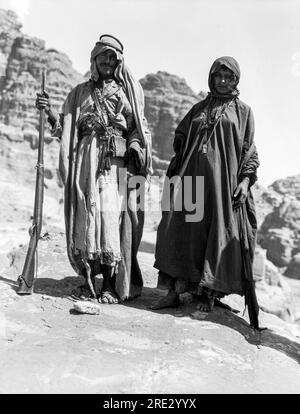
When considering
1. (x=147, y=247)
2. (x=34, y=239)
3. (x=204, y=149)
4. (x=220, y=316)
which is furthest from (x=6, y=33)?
(x=220, y=316)

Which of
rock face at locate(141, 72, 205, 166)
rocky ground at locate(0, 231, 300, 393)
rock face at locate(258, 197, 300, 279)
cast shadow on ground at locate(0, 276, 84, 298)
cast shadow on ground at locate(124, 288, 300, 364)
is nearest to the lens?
rocky ground at locate(0, 231, 300, 393)

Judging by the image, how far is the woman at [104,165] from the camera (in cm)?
463

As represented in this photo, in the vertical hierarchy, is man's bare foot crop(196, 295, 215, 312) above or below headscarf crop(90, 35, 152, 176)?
below

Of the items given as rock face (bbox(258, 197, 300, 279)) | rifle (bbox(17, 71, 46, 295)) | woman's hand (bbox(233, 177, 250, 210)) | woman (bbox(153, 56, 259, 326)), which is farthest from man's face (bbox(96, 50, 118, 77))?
rock face (bbox(258, 197, 300, 279))

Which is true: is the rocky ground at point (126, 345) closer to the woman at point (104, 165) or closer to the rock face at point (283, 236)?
the woman at point (104, 165)

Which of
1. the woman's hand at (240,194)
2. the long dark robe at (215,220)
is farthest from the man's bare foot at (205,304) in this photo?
the woman's hand at (240,194)

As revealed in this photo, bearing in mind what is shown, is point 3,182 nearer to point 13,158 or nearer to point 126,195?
point 13,158

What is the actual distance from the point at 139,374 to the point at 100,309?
1.29 meters

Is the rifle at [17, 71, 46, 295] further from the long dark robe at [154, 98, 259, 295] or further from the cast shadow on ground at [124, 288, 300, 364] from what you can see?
the long dark robe at [154, 98, 259, 295]

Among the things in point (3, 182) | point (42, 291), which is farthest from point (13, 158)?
point (42, 291)

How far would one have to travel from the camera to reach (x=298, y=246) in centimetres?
4300

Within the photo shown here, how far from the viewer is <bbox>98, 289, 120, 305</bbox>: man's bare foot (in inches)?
186

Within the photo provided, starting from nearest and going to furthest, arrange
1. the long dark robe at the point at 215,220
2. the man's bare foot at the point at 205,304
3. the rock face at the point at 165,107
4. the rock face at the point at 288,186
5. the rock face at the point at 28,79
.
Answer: the long dark robe at the point at 215,220
the man's bare foot at the point at 205,304
the rock face at the point at 28,79
the rock face at the point at 288,186
the rock face at the point at 165,107

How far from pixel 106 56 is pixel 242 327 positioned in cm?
277
